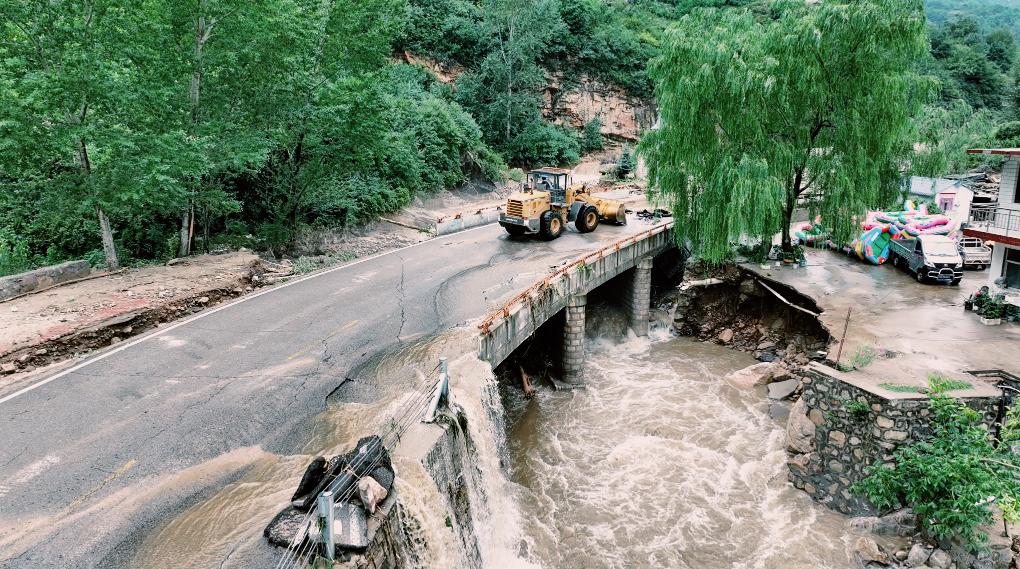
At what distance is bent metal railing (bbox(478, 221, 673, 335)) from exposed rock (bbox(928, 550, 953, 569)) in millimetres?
9181

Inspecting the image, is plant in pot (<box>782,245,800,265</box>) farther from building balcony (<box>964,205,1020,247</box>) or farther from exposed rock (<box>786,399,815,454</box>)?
exposed rock (<box>786,399,815,454</box>)

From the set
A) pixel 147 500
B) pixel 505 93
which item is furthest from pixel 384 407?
pixel 505 93

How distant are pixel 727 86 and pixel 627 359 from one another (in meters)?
9.50

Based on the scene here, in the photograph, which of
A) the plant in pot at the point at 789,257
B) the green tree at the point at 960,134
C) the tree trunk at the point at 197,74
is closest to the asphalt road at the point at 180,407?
the tree trunk at the point at 197,74

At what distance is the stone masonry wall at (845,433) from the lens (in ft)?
38.1

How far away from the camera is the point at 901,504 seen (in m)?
11.6

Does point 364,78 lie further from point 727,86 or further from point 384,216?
point 727,86

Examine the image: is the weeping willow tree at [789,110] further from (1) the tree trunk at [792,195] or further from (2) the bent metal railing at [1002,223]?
(2) the bent metal railing at [1002,223]

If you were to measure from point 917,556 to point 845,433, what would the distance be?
2532mm

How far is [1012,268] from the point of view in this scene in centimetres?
1591

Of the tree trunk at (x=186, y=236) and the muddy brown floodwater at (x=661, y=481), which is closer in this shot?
the muddy brown floodwater at (x=661, y=481)

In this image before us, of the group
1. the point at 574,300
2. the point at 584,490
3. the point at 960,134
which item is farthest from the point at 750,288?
the point at 960,134

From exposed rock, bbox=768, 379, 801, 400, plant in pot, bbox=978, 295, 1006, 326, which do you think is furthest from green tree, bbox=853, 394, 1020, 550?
plant in pot, bbox=978, 295, 1006, 326

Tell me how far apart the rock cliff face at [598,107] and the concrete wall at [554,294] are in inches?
976
